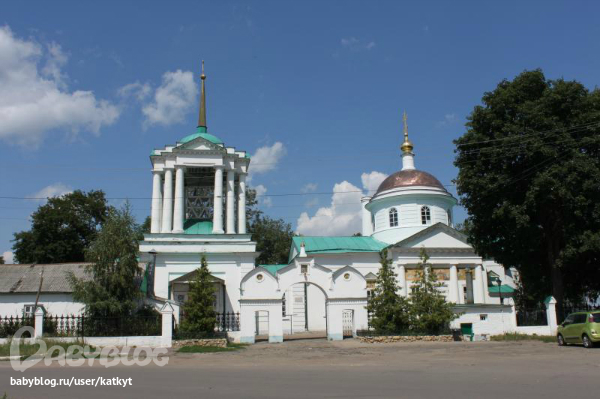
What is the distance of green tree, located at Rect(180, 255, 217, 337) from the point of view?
2227cm

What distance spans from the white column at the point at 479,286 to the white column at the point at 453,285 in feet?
4.08

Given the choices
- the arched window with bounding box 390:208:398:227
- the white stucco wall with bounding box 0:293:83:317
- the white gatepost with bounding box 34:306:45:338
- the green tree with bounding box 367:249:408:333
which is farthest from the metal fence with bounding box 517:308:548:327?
the white gatepost with bounding box 34:306:45:338

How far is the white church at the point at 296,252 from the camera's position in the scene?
26094mm

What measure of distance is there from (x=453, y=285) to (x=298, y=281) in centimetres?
1224

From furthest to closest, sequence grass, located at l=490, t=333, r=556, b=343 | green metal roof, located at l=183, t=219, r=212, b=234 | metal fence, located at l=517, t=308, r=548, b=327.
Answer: green metal roof, located at l=183, t=219, r=212, b=234
metal fence, located at l=517, t=308, r=548, b=327
grass, located at l=490, t=333, r=556, b=343

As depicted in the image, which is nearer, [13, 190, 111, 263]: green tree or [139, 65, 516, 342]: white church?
[139, 65, 516, 342]: white church

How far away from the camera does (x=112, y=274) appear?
23.1 meters

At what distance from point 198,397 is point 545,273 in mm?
24589

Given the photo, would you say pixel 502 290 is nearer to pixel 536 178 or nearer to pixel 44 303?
pixel 536 178

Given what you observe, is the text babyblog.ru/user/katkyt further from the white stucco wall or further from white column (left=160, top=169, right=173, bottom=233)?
white column (left=160, top=169, right=173, bottom=233)

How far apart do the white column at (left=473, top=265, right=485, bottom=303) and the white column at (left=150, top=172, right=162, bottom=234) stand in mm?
20661

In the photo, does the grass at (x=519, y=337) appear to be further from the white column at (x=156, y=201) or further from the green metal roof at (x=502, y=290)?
the white column at (x=156, y=201)

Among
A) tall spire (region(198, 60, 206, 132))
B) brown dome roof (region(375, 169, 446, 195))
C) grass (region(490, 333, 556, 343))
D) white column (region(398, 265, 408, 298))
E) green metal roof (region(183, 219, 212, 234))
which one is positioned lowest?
grass (region(490, 333, 556, 343))

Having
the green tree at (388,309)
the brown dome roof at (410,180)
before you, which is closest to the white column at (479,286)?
the brown dome roof at (410,180)
